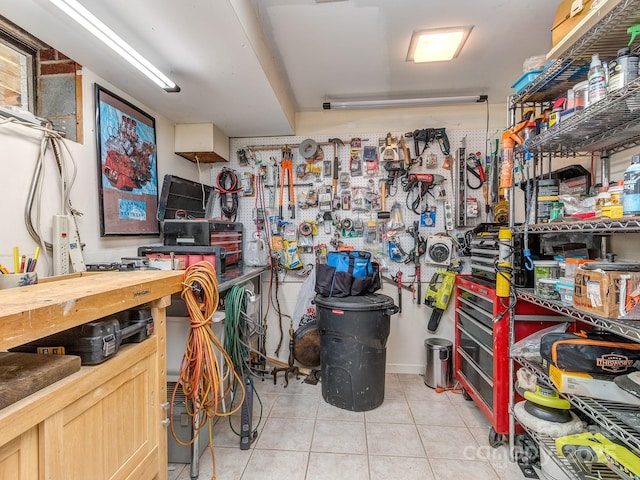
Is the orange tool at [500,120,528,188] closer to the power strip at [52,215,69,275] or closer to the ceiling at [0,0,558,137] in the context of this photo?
the ceiling at [0,0,558,137]

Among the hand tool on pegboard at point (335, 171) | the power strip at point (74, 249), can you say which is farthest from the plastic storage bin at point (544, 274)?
the power strip at point (74, 249)

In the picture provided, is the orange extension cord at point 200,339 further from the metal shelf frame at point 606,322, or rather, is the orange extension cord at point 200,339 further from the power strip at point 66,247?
the metal shelf frame at point 606,322

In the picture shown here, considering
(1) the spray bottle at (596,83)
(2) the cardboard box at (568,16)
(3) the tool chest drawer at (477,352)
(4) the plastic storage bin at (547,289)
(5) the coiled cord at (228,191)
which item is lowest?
(3) the tool chest drawer at (477,352)

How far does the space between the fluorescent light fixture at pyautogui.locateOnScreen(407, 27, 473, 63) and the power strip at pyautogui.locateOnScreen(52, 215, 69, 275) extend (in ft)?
7.85

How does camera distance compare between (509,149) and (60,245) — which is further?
(509,149)

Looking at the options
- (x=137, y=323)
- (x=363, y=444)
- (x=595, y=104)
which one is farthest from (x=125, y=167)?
(x=595, y=104)

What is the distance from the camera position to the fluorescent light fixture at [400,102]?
111 inches

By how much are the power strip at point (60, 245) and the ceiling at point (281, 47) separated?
0.97 m

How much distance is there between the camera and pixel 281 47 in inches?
84.9

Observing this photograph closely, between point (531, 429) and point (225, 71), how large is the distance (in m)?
2.70

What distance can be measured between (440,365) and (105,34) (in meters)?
3.16

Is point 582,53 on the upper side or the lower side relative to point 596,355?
upper

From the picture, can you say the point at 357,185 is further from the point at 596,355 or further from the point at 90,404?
the point at 90,404

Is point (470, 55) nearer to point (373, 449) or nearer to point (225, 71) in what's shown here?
point (225, 71)
